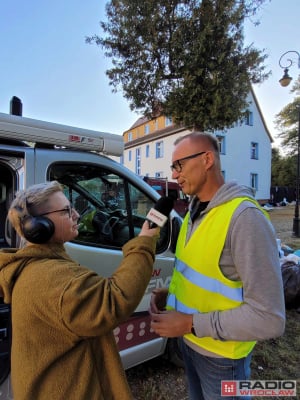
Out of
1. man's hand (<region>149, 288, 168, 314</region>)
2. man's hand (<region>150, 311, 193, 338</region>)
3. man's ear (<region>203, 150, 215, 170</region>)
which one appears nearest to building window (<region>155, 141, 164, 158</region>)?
man's hand (<region>149, 288, 168, 314</region>)

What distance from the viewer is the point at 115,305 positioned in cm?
99

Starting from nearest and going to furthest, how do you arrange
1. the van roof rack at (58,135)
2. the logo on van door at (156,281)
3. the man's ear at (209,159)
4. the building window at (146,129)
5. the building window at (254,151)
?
the man's ear at (209,159) < the van roof rack at (58,135) < the logo on van door at (156,281) < the building window at (254,151) < the building window at (146,129)

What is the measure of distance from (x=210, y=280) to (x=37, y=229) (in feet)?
2.52

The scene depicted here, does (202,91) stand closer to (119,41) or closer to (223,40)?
(223,40)

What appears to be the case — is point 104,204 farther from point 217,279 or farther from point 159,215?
point 217,279

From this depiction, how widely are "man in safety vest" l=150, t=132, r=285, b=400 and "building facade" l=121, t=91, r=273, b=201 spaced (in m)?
23.2

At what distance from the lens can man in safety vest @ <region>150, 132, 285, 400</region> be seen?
3.72ft

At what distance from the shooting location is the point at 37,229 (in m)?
1.08

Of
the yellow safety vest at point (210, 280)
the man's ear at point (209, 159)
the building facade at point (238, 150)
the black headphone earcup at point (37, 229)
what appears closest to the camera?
the black headphone earcup at point (37, 229)

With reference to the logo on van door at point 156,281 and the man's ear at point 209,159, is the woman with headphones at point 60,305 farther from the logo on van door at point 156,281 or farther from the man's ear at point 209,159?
the logo on van door at point 156,281

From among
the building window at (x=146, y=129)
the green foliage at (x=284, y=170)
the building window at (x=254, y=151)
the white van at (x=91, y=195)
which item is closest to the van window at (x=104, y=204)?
the white van at (x=91, y=195)

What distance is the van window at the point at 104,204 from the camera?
87.7 inches

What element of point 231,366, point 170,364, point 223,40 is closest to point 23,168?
point 231,366

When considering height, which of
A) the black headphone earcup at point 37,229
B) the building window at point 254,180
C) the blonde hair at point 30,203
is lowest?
the black headphone earcup at point 37,229
